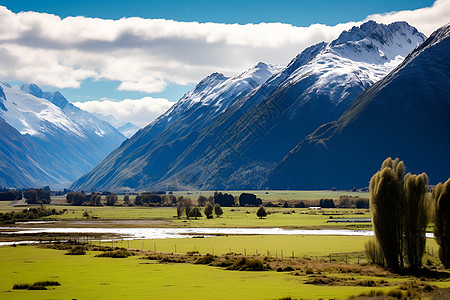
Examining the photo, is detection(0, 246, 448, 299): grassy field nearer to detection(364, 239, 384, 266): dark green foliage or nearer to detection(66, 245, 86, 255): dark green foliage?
detection(66, 245, 86, 255): dark green foliage

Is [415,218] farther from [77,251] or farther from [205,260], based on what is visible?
[77,251]

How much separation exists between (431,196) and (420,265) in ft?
33.6

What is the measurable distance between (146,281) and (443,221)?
41.9 m

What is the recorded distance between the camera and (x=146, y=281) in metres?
68.6

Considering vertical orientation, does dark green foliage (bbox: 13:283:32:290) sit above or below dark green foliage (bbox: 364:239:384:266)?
below

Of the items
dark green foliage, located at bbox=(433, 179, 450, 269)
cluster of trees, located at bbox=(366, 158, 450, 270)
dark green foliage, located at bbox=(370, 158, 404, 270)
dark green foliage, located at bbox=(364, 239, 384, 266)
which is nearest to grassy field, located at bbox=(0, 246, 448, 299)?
dark green foliage, located at bbox=(370, 158, 404, 270)

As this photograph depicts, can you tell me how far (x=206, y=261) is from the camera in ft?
291

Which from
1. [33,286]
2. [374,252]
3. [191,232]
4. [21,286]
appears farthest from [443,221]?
[191,232]

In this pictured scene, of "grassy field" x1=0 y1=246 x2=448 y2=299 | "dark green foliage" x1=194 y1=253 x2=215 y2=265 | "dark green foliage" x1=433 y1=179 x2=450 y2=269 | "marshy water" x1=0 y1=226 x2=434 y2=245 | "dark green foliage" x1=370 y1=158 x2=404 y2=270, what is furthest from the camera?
"marshy water" x1=0 y1=226 x2=434 y2=245

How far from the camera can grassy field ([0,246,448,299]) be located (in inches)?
2282

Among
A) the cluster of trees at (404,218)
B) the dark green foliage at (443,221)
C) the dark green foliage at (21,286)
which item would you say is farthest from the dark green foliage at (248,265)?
the dark green foliage at (21,286)

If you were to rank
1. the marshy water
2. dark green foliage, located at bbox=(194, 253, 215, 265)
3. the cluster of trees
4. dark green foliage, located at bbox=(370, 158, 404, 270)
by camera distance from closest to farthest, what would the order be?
the cluster of trees, dark green foliage, located at bbox=(370, 158, 404, 270), dark green foliage, located at bbox=(194, 253, 215, 265), the marshy water

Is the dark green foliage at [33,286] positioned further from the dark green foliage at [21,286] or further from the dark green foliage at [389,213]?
the dark green foliage at [389,213]

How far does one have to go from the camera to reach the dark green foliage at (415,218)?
79625mm
